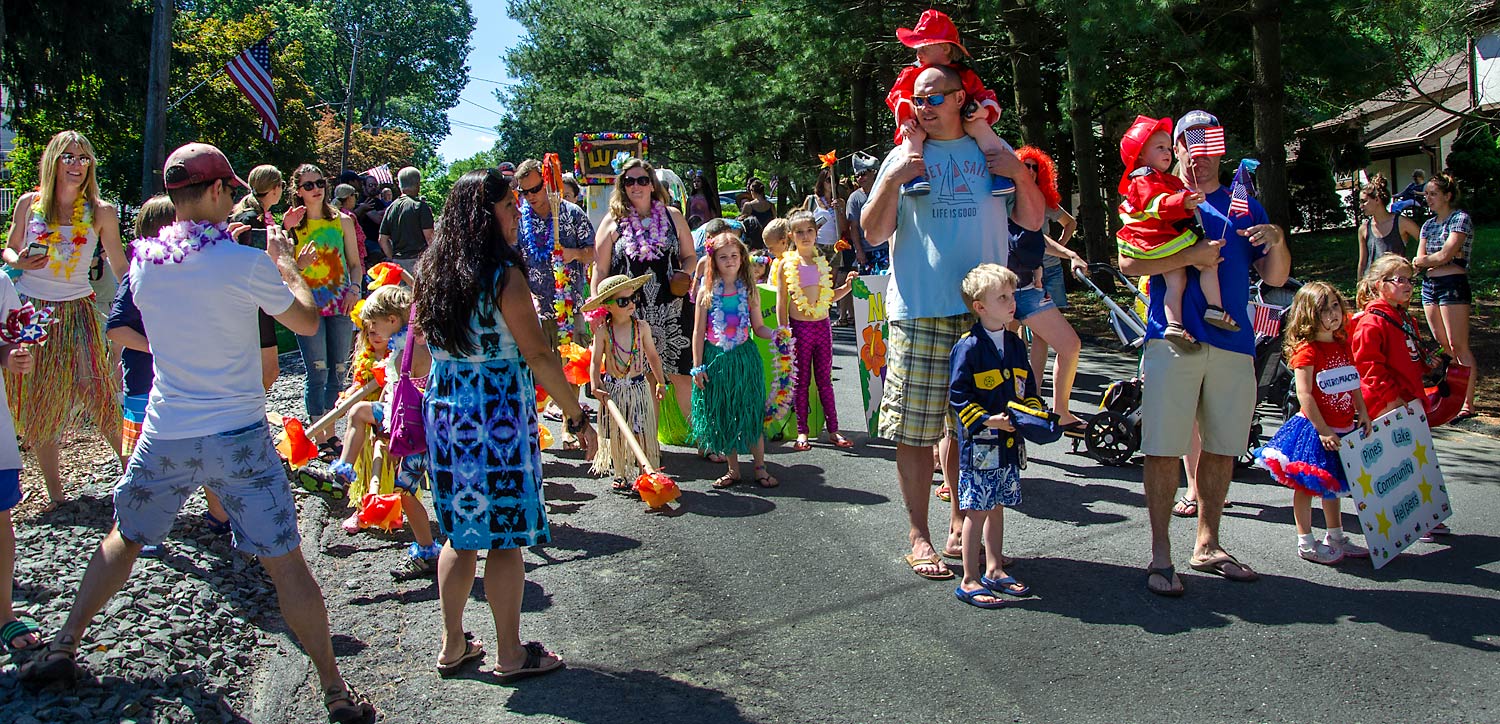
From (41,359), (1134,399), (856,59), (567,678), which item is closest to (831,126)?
(856,59)

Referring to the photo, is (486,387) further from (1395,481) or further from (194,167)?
(1395,481)

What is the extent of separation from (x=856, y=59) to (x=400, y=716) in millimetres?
12515

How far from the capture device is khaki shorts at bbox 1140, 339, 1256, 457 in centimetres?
475

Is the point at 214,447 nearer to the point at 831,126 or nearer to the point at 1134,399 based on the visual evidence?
the point at 1134,399

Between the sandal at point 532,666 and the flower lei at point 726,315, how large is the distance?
9.70 feet

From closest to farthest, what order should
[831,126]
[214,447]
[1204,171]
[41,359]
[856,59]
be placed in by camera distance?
[214,447], [1204,171], [41,359], [856,59], [831,126]

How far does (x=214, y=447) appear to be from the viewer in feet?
11.9

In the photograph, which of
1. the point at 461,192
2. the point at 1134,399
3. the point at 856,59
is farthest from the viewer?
the point at 856,59

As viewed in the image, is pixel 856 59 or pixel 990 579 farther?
pixel 856 59

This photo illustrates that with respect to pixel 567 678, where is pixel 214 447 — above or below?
above

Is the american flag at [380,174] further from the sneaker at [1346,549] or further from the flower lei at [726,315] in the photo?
the sneaker at [1346,549]

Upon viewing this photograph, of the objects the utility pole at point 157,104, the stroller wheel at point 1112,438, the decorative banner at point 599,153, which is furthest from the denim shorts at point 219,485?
the utility pole at point 157,104

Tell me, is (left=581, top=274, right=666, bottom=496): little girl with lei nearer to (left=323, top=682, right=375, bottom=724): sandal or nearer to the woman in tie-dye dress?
the woman in tie-dye dress

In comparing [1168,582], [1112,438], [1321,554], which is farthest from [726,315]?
[1321,554]
